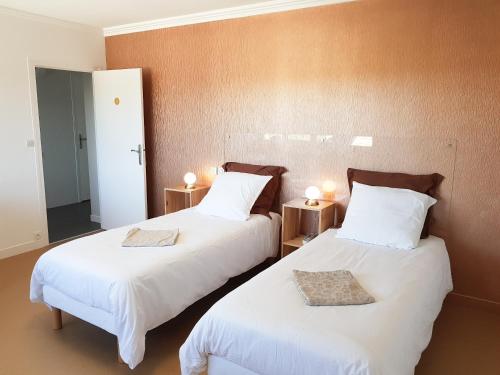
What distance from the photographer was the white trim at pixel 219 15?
3244 mm

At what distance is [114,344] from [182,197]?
195cm

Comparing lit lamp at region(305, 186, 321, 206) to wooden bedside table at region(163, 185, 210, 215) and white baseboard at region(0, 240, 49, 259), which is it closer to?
wooden bedside table at region(163, 185, 210, 215)

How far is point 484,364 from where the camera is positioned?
7.42 ft

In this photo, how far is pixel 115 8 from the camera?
11.6 ft

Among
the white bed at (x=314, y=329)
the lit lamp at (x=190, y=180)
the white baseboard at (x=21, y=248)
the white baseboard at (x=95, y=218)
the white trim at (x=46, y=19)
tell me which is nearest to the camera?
the white bed at (x=314, y=329)

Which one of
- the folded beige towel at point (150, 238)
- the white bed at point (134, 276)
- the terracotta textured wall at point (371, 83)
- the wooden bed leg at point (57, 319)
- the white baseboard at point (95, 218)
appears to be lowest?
the wooden bed leg at point (57, 319)

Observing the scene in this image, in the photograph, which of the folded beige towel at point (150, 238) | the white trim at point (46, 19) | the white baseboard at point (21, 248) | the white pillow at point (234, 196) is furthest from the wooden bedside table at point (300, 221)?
the white trim at point (46, 19)

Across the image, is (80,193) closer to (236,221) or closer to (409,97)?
(236,221)

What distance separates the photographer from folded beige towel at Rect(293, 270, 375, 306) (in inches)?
71.1

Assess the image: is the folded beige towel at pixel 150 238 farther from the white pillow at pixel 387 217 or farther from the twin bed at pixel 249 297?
the white pillow at pixel 387 217

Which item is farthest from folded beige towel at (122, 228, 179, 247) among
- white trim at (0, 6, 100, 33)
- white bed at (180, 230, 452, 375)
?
white trim at (0, 6, 100, 33)

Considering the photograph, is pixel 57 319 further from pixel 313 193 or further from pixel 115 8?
pixel 115 8

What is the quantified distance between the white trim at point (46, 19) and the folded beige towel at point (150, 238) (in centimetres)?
243

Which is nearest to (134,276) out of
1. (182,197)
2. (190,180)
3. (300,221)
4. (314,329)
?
(314,329)
